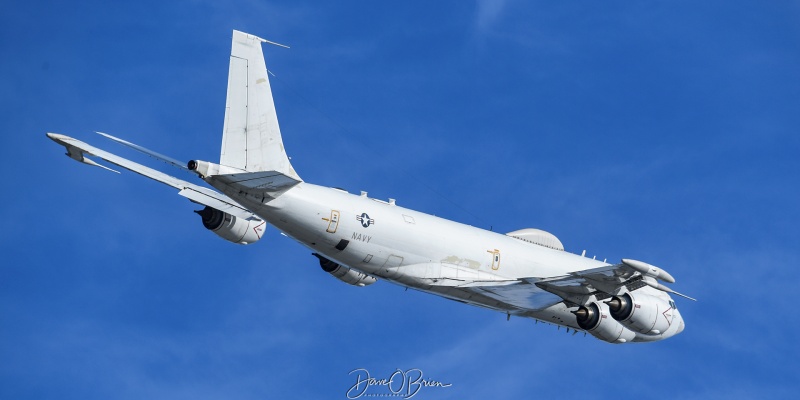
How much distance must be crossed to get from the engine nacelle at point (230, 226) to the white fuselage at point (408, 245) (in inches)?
216

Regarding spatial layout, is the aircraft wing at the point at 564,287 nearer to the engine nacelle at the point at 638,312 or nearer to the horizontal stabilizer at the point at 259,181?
the engine nacelle at the point at 638,312

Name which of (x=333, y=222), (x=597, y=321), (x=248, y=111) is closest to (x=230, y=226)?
(x=333, y=222)

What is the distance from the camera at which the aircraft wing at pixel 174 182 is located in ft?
142

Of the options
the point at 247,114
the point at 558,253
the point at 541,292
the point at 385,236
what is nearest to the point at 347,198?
the point at 385,236

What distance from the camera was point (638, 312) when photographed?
50062 millimetres

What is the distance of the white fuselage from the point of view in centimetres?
→ 4528

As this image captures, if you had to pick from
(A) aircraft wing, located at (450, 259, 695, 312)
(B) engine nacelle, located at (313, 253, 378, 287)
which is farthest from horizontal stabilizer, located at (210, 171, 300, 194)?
(A) aircraft wing, located at (450, 259, 695, 312)

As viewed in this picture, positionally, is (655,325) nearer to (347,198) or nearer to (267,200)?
(347,198)

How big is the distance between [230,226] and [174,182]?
134 inches

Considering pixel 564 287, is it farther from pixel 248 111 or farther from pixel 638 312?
pixel 248 111

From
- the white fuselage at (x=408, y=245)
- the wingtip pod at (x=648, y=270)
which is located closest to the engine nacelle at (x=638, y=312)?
the white fuselage at (x=408, y=245)

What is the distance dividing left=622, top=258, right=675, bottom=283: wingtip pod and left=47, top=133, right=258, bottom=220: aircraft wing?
47.3ft

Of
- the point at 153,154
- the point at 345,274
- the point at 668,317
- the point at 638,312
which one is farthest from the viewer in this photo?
the point at 345,274

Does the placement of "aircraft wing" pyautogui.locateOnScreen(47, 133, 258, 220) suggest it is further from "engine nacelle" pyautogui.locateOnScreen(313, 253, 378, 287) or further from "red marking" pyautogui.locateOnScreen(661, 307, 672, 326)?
"red marking" pyautogui.locateOnScreen(661, 307, 672, 326)
